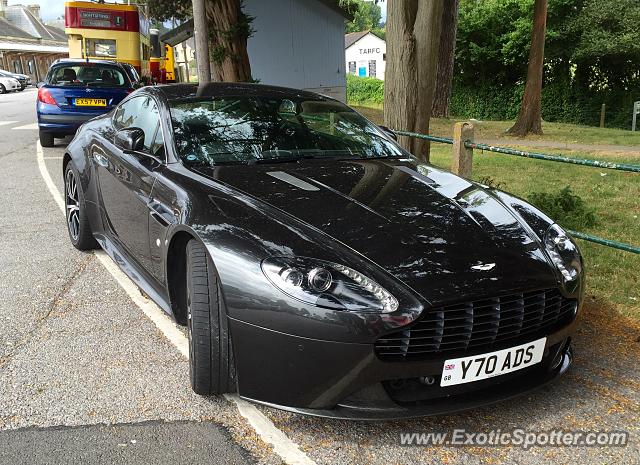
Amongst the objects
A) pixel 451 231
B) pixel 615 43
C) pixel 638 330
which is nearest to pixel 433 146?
pixel 638 330

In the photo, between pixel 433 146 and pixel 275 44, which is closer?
pixel 433 146

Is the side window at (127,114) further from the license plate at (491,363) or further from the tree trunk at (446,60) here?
the tree trunk at (446,60)

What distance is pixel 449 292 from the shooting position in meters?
2.55

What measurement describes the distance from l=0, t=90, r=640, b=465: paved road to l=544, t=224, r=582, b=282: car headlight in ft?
2.09

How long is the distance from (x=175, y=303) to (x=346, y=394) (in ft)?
4.18

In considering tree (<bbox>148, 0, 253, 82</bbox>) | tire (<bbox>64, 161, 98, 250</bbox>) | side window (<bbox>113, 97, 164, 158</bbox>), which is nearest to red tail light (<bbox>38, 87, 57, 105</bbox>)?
tree (<bbox>148, 0, 253, 82</bbox>)

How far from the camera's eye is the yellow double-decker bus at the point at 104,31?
20.2 metres

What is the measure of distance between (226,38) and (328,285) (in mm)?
12249

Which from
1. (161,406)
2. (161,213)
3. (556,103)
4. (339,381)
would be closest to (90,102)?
(161,213)

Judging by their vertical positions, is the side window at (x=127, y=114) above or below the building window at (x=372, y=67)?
below

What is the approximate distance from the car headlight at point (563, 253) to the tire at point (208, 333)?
157 cm

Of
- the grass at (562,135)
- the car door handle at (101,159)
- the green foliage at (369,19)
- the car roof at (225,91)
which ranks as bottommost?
the grass at (562,135)

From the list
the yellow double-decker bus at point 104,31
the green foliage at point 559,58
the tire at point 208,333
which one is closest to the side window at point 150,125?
the tire at point 208,333

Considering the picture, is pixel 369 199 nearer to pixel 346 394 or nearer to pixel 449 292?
pixel 449 292
